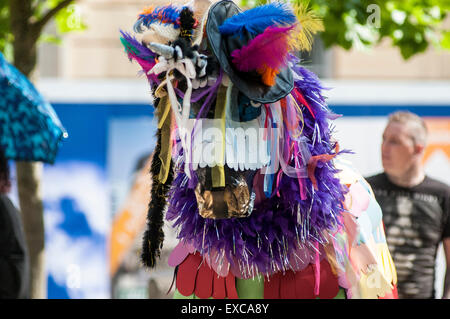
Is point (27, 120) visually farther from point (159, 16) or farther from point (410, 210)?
point (410, 210)

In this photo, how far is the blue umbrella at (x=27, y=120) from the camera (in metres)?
3.62

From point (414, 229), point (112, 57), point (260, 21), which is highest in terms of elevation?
point (112, 57)

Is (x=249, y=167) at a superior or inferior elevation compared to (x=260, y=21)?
inferior

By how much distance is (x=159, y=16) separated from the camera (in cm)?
211

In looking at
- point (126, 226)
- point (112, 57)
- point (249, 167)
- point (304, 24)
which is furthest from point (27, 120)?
point (112, 57)

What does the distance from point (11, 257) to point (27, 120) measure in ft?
2.82

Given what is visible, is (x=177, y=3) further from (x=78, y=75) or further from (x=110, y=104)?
(x=78, y=75)

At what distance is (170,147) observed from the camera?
223cm

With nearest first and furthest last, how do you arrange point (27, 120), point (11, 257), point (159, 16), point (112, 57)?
point (159, 16) → point (27, 120) → point (11, 257) → point (112, 57)

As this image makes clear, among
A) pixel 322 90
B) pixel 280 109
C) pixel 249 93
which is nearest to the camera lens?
pixel 249 93

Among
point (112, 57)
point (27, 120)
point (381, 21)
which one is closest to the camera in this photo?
point (27, 120)

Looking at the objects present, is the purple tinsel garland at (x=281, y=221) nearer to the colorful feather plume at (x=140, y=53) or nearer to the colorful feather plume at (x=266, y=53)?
the colorful feather plume at (x=266, y=53)
